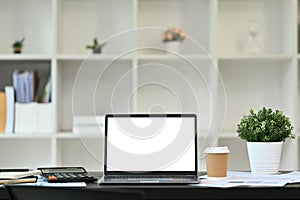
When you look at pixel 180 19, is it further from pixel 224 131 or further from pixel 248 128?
pixel 248 128

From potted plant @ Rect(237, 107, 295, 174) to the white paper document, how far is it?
1.8 inches

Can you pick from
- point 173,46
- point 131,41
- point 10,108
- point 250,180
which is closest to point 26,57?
point 10,108

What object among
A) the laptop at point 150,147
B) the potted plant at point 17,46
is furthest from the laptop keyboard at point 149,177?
the potted plant at point 17,46

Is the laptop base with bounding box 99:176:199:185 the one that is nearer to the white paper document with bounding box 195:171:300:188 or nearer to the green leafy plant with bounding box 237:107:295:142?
the white paper document with bounding box 195:171:300:188

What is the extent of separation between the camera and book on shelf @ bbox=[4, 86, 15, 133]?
11.4 feet

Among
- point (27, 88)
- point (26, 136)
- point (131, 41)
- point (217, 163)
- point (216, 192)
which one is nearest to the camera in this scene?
point (216, 192)

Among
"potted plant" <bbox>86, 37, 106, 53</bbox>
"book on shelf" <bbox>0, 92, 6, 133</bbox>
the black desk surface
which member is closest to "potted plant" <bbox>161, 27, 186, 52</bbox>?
"potted plant" <bbox>86, 37, 106, 53</bbox>

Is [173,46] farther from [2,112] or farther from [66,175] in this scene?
[66,175]

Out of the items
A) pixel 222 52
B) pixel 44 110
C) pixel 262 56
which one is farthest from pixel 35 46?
pixel 262 56

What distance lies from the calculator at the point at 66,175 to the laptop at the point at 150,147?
0.20 ft

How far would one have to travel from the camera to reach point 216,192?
1644mm

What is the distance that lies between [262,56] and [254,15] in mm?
403

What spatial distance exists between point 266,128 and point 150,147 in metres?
0.40

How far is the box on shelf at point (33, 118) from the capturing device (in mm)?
3482
